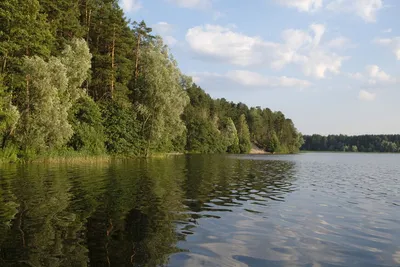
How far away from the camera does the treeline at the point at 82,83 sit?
37.0 metres

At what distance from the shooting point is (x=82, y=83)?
5606 centimetres

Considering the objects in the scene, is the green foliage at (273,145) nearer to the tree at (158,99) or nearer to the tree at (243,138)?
the tree at (243,138)

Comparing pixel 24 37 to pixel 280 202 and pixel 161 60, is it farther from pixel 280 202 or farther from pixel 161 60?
pixel 280 202

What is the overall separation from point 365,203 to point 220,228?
10.1m

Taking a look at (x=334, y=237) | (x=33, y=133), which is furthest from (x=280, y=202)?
(x=33, y=133)

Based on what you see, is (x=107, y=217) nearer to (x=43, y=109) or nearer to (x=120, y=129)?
(x=43, y=109)

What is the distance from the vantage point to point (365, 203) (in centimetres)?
1730

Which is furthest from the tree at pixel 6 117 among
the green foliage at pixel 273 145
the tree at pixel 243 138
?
the green foliage at pixel 273 145

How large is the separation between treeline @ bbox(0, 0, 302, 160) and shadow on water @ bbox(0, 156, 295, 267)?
58.2 ft

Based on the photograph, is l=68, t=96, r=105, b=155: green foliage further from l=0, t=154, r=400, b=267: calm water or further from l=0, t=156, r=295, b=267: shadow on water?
l=0, t=154, r=400, b=267: calm water

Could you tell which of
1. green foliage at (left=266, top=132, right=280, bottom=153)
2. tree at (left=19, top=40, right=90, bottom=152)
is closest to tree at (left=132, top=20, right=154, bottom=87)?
tree at (left=19, top=40, right=90, bottom=152)

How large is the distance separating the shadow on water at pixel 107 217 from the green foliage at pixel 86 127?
25.4 m

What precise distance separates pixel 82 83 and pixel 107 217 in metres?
48.3

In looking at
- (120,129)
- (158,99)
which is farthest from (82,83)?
(158,99)
